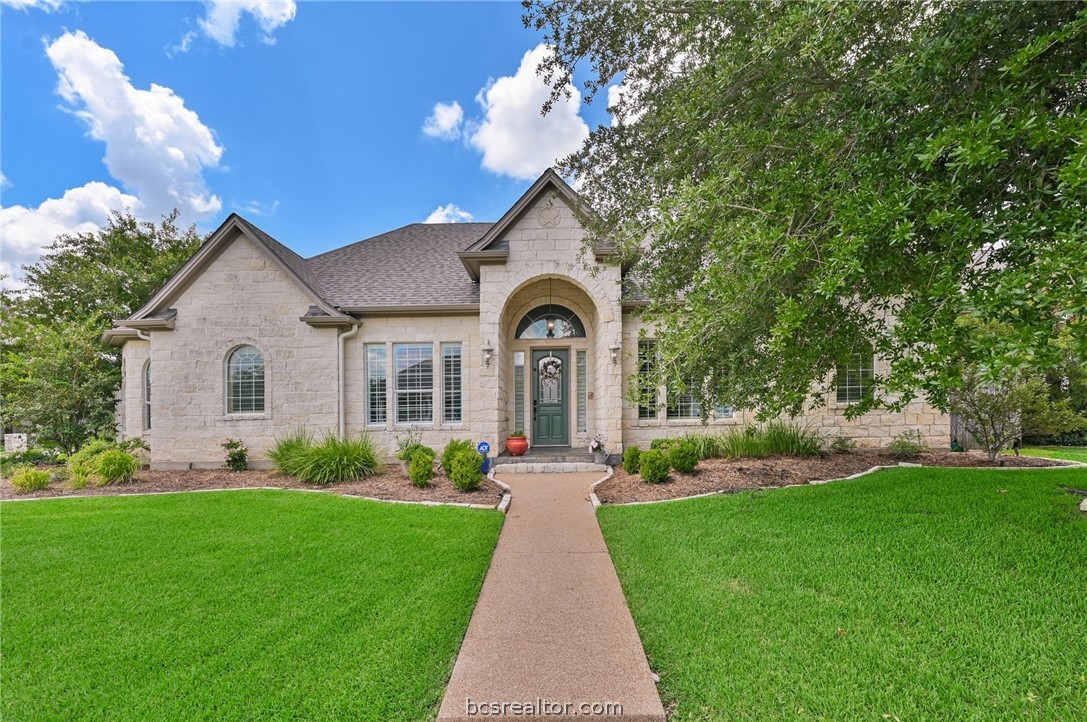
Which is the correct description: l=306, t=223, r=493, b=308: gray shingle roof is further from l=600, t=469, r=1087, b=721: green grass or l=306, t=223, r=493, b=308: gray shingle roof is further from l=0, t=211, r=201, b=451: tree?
l=600, t=469, r=1087, b=721: green grass

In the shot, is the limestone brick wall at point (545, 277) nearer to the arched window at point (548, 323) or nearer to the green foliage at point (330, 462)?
the arched window at point (548, 323)

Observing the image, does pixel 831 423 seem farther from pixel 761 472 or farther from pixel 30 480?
pixel 30 480

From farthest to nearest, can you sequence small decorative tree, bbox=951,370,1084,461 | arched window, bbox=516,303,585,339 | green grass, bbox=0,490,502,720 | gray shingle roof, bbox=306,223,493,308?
arched window, bbox=516,303,585,339 → gray shingle roof, bbox=306,223,493,308 → small decorative tree, bbox=951,370,1084,461 → green grass, bbox=0,490,502,720

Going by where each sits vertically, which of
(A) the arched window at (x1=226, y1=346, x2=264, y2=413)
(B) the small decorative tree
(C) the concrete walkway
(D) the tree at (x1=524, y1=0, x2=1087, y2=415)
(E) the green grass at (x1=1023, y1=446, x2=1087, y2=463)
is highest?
(D) the tree at (x1=524, y1=0, x2=1087, y2=415)

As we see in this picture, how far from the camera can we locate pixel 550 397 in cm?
1191

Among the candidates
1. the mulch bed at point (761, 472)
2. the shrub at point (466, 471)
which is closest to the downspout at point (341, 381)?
the shrub at point (466, 471)

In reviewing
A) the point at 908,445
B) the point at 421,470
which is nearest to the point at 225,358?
the point at 421,470

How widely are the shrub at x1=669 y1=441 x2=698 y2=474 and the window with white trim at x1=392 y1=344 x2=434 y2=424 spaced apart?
6.23 metres

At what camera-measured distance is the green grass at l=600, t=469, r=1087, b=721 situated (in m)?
2.37

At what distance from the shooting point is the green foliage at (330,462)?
8.38 metres

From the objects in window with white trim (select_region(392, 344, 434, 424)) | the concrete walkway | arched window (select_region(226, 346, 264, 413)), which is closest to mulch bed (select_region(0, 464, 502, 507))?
window with white trim (select_region(392, 344, 434, 424))

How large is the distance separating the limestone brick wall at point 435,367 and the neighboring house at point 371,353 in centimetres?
4

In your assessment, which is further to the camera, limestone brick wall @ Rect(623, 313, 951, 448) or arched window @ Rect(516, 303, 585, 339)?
arched window @ Rect(516, 303, 585, 339)

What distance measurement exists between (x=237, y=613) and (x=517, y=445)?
23.9 feet
